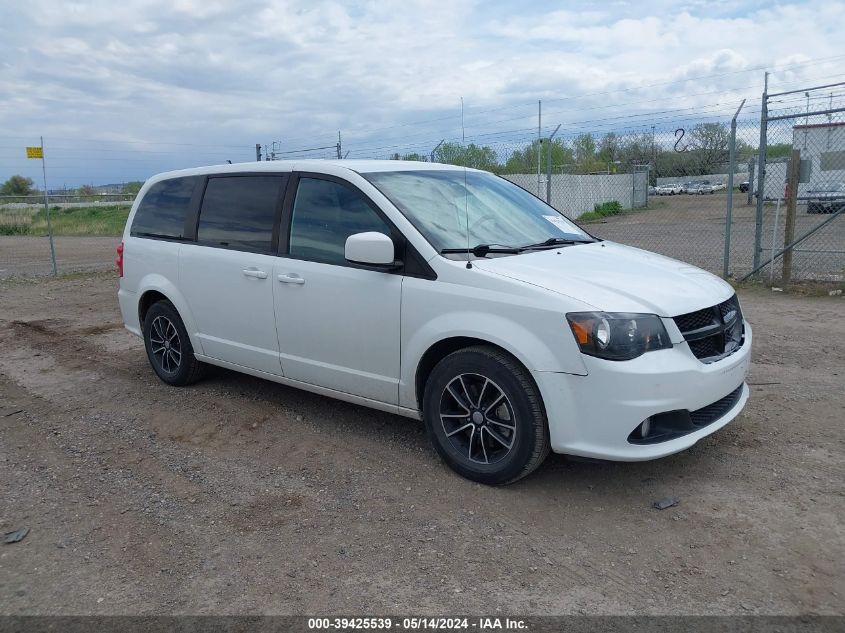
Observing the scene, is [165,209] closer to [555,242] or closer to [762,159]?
[555,242]

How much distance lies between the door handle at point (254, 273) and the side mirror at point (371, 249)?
104 cm

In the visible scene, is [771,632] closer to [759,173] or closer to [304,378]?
[304,378]

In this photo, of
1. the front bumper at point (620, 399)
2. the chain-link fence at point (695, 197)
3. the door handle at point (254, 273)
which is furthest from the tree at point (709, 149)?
the front bumper at point (620, 399)

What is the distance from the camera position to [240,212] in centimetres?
529

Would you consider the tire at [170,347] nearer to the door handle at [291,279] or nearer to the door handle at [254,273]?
the door handle at [254,273]

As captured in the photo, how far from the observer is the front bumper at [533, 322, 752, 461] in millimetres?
3482

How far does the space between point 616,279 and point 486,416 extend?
3.41 ft

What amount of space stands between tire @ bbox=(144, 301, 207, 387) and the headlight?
11.6ft

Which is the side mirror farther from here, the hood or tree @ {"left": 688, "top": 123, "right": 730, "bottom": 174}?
tree @ {"left": 688, "top": 123, "right": 730, "bottom": 174}

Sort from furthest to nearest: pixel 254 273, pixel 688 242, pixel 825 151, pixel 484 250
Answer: pixel 688 242 → pixel 825 151 → pixel 254 273 → pixel 484 250

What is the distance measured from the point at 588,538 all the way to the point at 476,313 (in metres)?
1.27

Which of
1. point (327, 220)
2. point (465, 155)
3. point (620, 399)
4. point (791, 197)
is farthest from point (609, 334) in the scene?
point (465, 155)

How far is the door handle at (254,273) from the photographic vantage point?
195 inches

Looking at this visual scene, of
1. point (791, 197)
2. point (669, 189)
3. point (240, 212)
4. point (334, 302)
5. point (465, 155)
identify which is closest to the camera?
point (334, 302)
